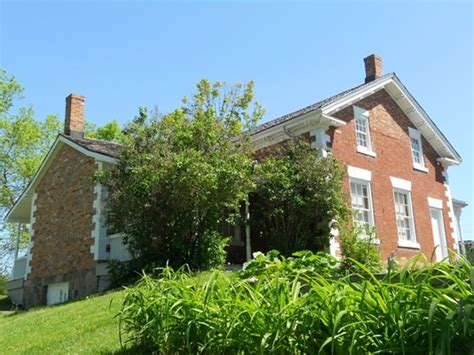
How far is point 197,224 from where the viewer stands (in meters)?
13.9

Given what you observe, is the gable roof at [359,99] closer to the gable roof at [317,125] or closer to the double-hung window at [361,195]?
the gable roof at [317,125]

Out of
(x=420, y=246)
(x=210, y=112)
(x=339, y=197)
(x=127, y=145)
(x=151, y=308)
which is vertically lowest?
(x=151, y=308)

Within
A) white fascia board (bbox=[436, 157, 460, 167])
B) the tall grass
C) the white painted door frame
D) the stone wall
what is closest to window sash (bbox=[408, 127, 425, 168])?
white fascia board (bbox=[436, 157, 460, 167])

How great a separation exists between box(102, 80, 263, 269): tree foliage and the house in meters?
1.79

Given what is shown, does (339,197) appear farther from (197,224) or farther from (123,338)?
(123,338)

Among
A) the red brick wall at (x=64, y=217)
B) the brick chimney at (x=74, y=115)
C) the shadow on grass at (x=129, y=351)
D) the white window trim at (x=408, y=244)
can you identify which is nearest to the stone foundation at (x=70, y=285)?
the red brick wall at (x=64, y=217)

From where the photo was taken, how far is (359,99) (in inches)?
706

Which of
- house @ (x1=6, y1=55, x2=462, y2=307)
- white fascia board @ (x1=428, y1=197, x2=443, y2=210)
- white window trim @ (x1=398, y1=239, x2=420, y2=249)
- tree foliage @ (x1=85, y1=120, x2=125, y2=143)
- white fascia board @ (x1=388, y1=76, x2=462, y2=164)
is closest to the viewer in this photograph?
house @ (x1=6, y1=55, x2=462, y2=307)

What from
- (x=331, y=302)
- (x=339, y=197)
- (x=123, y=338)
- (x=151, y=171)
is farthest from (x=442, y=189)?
(x=331, y=302)

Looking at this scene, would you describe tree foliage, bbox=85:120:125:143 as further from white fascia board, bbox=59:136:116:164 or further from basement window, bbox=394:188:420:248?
basement window, bbox=394:188:420:248

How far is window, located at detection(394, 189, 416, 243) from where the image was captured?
59.7 ft

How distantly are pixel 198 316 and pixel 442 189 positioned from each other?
1867 centimetres

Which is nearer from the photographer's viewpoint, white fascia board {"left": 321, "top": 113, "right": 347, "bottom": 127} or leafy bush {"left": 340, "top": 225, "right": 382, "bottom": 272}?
leafy bush {"left": 340, "top": 225, "right": 382, "bottom": 272}

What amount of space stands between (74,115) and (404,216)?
12.8 m
